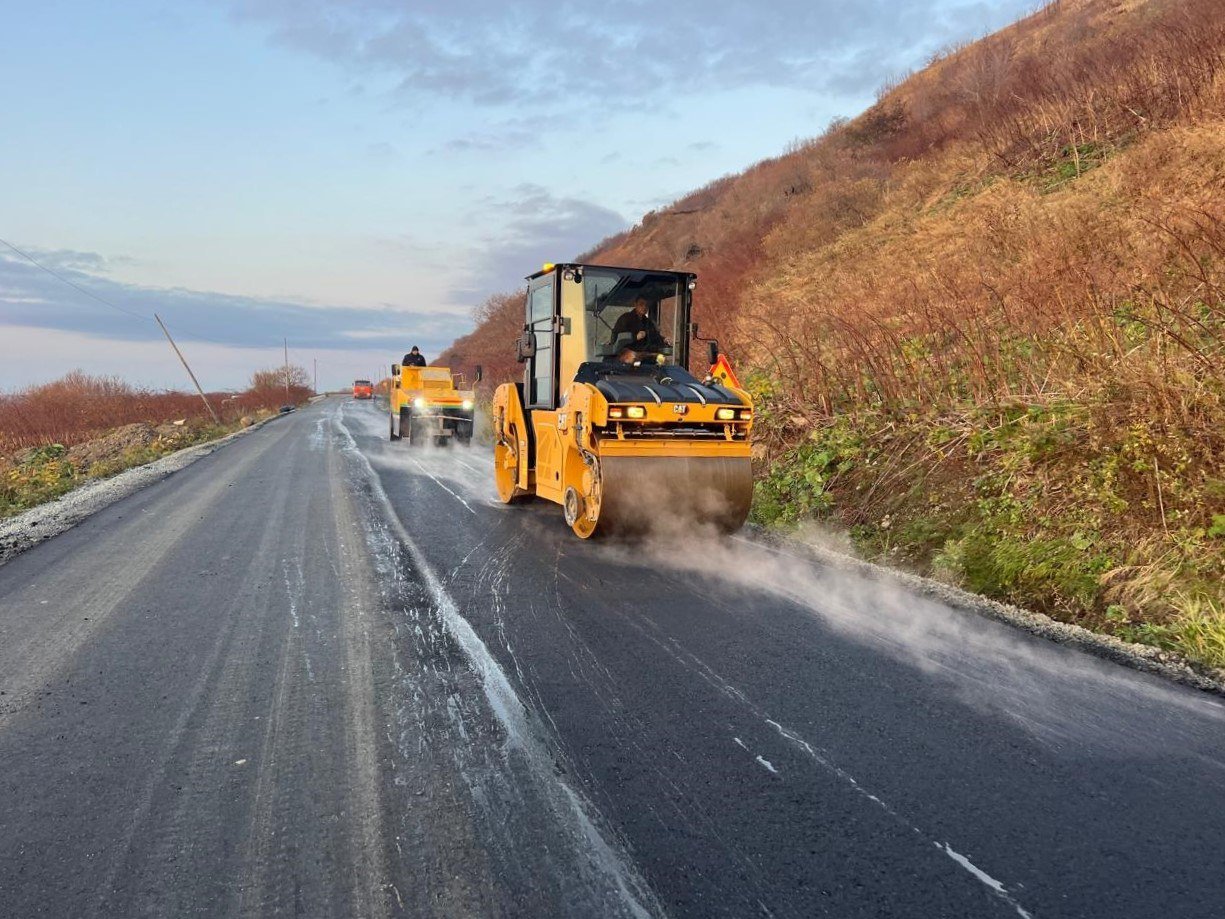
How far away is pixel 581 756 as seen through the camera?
323 centimetres

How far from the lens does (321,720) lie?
141 inches

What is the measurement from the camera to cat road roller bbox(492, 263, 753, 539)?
6910 mm

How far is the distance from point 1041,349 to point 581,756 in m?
6.33

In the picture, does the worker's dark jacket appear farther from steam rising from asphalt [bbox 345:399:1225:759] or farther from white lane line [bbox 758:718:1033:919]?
white lane line [bbox 758:718:1033:919]

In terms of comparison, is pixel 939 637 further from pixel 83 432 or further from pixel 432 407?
pixel 83 432

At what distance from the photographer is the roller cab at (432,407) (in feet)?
64.5

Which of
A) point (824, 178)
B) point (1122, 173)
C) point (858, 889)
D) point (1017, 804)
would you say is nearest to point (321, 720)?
point (858, 889)

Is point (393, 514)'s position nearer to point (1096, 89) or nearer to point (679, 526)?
point (679, 526)

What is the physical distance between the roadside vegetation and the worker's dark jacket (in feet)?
28.8

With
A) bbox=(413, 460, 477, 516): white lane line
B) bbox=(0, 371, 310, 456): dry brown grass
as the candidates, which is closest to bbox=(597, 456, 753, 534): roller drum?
bbox=(413, 460, 477, 516): white lane line

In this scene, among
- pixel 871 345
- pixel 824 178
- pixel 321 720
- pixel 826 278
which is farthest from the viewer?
pixel 824 178

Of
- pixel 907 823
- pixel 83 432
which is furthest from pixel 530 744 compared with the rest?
pixel 83 432

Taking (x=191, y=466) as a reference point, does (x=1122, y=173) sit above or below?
above

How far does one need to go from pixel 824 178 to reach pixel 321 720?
83.7 feet
